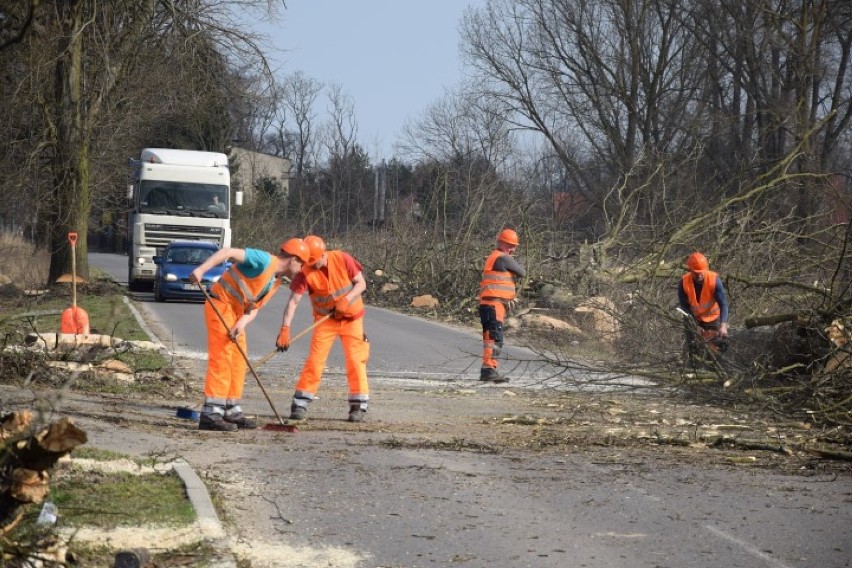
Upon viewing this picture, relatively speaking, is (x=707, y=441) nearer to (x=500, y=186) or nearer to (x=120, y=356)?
(x=120, y=356)

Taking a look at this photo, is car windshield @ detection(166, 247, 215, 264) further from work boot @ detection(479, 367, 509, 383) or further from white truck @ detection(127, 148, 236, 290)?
work boot @ detection(479, 367, 509, 383)

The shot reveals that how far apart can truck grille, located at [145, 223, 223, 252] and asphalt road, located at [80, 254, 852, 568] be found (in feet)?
72.7

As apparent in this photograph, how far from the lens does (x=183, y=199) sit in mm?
33250

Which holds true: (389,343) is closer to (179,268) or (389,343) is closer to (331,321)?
(331,321)

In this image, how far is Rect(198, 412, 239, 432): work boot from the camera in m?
10.1

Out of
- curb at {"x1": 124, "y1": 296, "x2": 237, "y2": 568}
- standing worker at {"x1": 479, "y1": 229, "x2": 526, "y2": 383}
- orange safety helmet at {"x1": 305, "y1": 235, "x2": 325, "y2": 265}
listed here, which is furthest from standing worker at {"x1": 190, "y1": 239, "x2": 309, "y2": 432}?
standing worker at {"x1": 479, "y1": 229, "x2": 526, "y2": 383}

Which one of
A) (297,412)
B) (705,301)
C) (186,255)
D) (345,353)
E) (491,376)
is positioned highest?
(705,301)

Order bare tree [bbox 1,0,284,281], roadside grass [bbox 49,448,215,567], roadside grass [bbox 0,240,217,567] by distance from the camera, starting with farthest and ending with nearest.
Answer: bare tree [bbox 1,0,284,281], roadside grass [bbox 49,448,215,567], roadside grass [bbox 0,240,217,567]

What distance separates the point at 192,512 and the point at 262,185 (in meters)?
46.5

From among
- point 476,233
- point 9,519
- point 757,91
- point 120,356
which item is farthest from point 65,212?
point 9,519

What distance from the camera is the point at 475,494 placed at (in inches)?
306

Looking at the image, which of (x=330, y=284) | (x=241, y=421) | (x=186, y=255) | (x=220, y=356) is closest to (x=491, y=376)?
(x=330, y=284)

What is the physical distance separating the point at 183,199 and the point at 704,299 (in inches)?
831

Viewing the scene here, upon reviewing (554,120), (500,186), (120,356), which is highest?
(554,120)
